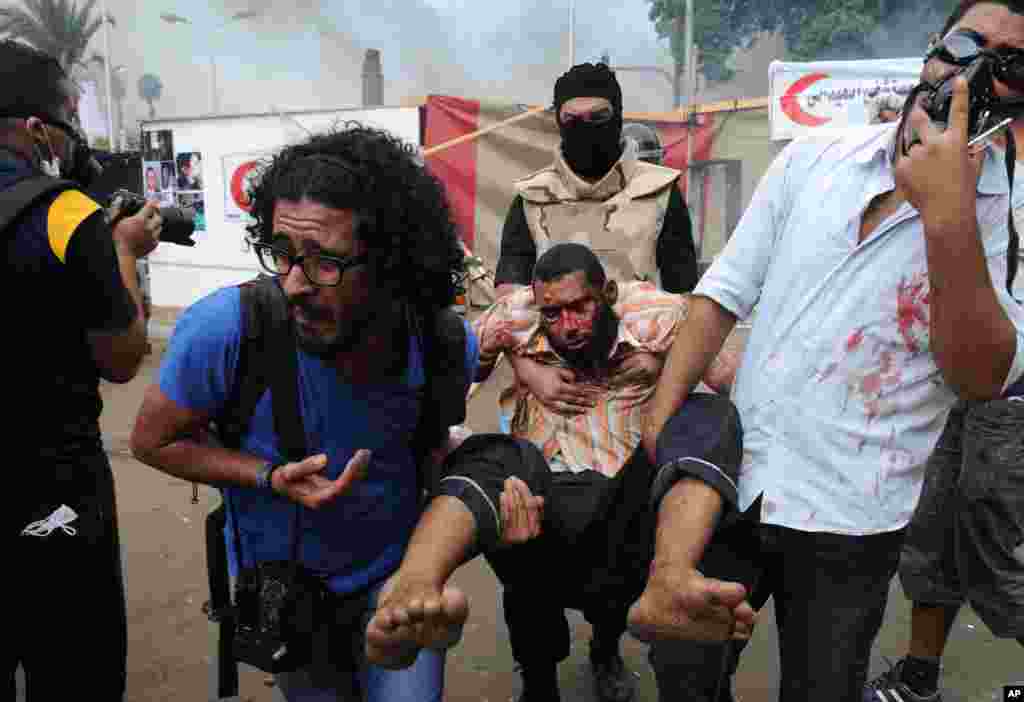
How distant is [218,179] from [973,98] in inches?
370

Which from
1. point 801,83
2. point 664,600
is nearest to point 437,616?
point 664,600

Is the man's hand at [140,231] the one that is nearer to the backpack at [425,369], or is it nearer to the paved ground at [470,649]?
the backpack at [425,369]

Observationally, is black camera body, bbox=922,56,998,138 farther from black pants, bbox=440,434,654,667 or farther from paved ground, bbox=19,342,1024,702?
paved ground, bbox=19,342,1024,702

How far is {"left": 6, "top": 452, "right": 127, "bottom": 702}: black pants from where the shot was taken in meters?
1.95

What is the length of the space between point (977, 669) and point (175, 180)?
961 centimetres

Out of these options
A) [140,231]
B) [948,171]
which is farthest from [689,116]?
[948,171]

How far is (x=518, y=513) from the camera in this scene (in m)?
1.91

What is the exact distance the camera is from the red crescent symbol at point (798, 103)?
286 inches

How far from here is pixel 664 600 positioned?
1.54 metres

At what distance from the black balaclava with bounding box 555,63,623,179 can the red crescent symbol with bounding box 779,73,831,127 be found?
15.3 feet

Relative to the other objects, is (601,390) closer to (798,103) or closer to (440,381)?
(440,381)

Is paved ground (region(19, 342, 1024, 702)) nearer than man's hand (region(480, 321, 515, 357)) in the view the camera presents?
No

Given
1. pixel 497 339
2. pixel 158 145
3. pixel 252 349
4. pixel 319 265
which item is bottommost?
pixel 497 339

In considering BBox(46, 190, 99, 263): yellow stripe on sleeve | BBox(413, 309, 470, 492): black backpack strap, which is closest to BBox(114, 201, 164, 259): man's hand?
BBox(46, 190, 99, 263): yellow stripe on sleeve
